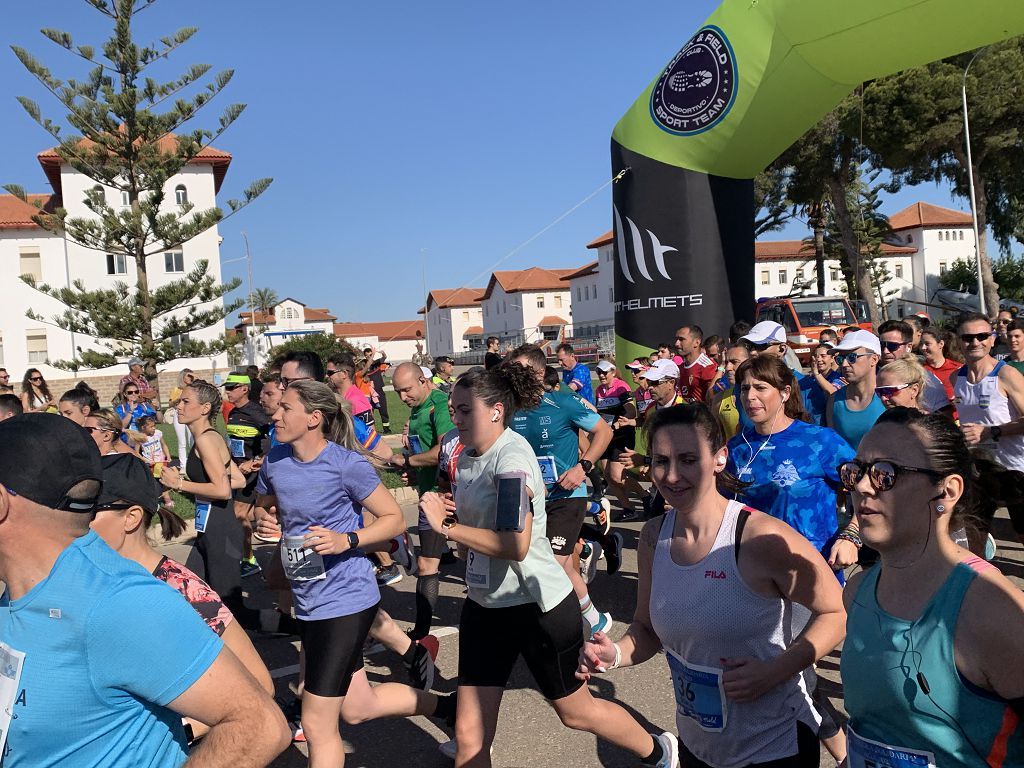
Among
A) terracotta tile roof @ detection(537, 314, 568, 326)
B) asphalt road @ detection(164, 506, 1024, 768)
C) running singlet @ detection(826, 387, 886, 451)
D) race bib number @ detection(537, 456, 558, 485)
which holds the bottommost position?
asphalt road @ detection(164, 506, 1024, 768)

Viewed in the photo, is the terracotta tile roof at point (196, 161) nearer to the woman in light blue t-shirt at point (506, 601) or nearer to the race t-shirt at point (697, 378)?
the race t-shirt at point (697, 378)

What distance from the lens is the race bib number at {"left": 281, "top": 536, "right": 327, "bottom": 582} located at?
141 inches

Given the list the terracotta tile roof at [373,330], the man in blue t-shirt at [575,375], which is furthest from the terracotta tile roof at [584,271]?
the man in blue t-shirt at [575,375]

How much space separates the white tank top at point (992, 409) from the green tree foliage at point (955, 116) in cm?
A: 2527

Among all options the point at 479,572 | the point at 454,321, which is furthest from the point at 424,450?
the point at 454,321

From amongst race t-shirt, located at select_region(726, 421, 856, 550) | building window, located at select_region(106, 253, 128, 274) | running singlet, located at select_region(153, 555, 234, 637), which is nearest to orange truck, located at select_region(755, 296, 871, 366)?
race t-shirt, located at select_region(726, 421, 856, 550)

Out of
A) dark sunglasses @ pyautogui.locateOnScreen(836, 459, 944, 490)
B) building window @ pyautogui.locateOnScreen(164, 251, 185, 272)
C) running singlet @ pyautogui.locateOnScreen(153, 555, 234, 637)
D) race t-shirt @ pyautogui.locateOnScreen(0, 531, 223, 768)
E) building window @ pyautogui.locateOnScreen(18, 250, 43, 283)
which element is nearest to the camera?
race t-shirt @ pyautogui.locateOnScreen(0, 531, 223, 768)

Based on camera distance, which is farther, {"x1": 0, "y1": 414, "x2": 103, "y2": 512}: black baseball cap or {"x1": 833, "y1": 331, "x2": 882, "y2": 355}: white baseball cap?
{"x1": 833, "y1": 331, "x2": 882, "y2": 355}: white baseball cap

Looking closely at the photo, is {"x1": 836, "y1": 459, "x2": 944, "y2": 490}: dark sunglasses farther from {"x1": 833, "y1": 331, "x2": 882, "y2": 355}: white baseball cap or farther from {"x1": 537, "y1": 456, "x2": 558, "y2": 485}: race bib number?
{"x1": 537, "y1": 456, "x2": 558, "y2": 485}: race bib number

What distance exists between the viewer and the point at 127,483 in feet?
7.72

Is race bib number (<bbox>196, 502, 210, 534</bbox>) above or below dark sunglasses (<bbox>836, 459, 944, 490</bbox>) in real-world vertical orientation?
below

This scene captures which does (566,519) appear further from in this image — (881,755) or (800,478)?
(881,755)

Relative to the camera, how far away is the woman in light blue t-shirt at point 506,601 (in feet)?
10.6

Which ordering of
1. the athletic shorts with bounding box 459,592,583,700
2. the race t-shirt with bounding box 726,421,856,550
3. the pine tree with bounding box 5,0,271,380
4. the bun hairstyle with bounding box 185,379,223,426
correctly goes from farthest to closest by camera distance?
1. the pine tree with bounding box 5,0,271,380
2. the bun hairstyle with bounding box 185,379,223,426
3. the race t-shirt with bounding box 726,421,856,550
4. the athletic shorts with bounding box 459,592,583,700
